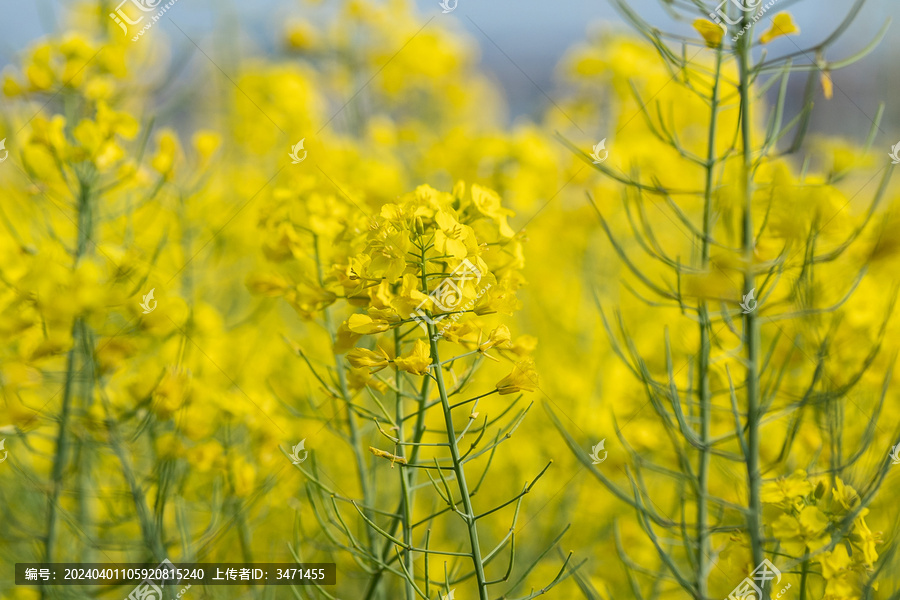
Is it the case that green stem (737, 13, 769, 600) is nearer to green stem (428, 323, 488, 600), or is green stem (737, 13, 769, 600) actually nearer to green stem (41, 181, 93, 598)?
green stem (428, 323, 488, 600)

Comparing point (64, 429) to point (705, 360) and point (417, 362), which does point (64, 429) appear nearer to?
point (417, 362)

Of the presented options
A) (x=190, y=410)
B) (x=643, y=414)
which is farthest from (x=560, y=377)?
(x=190, y=410)

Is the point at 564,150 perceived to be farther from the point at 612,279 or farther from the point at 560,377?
the point at 560,377

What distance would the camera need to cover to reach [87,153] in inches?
59.6

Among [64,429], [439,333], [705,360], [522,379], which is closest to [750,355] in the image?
[705,360]

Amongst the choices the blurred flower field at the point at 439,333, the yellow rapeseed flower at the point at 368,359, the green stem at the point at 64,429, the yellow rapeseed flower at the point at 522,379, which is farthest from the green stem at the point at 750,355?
the green stem at the point at 64,429

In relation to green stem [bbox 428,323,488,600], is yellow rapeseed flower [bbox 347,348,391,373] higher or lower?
higher

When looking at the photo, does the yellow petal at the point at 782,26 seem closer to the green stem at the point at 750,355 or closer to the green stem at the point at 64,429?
the green stem at the point at 750,355

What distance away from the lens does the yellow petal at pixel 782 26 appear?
106cm

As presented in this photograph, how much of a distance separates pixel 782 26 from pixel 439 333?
0.76 meters

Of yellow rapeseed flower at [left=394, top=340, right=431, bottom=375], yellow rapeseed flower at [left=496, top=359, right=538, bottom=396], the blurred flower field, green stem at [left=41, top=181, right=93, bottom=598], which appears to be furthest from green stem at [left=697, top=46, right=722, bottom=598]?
green stem at [left=41, top=181, right=93, bottom=598]

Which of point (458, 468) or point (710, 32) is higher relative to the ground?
point (710, 32)

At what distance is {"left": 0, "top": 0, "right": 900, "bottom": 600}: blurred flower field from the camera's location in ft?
3.39

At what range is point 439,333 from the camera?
95 cm
